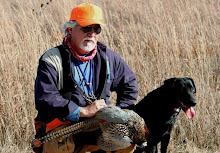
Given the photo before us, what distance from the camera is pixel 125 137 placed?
260 cm

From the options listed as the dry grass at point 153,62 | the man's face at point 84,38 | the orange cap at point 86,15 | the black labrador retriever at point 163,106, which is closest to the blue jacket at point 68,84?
the man's face at point 84,38

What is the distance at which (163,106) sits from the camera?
3537mm

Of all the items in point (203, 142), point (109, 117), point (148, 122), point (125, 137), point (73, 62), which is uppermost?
point (73, 62)

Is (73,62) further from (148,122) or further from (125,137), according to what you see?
(148,122)

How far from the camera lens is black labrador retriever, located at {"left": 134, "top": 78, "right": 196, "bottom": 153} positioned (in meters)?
3.51

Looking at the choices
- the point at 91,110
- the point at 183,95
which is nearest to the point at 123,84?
the point at 91,110

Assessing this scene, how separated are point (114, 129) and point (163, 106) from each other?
42.3 inches

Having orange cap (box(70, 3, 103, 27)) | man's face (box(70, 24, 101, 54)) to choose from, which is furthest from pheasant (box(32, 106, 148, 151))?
orange cap (box(70, 3, 103, 27))

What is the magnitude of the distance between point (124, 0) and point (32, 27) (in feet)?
7.98

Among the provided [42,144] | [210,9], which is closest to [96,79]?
[42,144]

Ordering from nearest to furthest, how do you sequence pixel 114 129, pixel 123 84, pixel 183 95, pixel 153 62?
1. pixel 114 129
2. pixel 123 84
3. pixel 183 95
4. pixel 153 62

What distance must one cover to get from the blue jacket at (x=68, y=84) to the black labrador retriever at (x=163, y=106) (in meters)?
Result: 0.39

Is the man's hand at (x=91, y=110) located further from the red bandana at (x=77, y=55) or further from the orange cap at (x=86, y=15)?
the orange cap at (x=86, y=15)

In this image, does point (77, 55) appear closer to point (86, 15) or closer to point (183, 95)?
point (86, 15)
